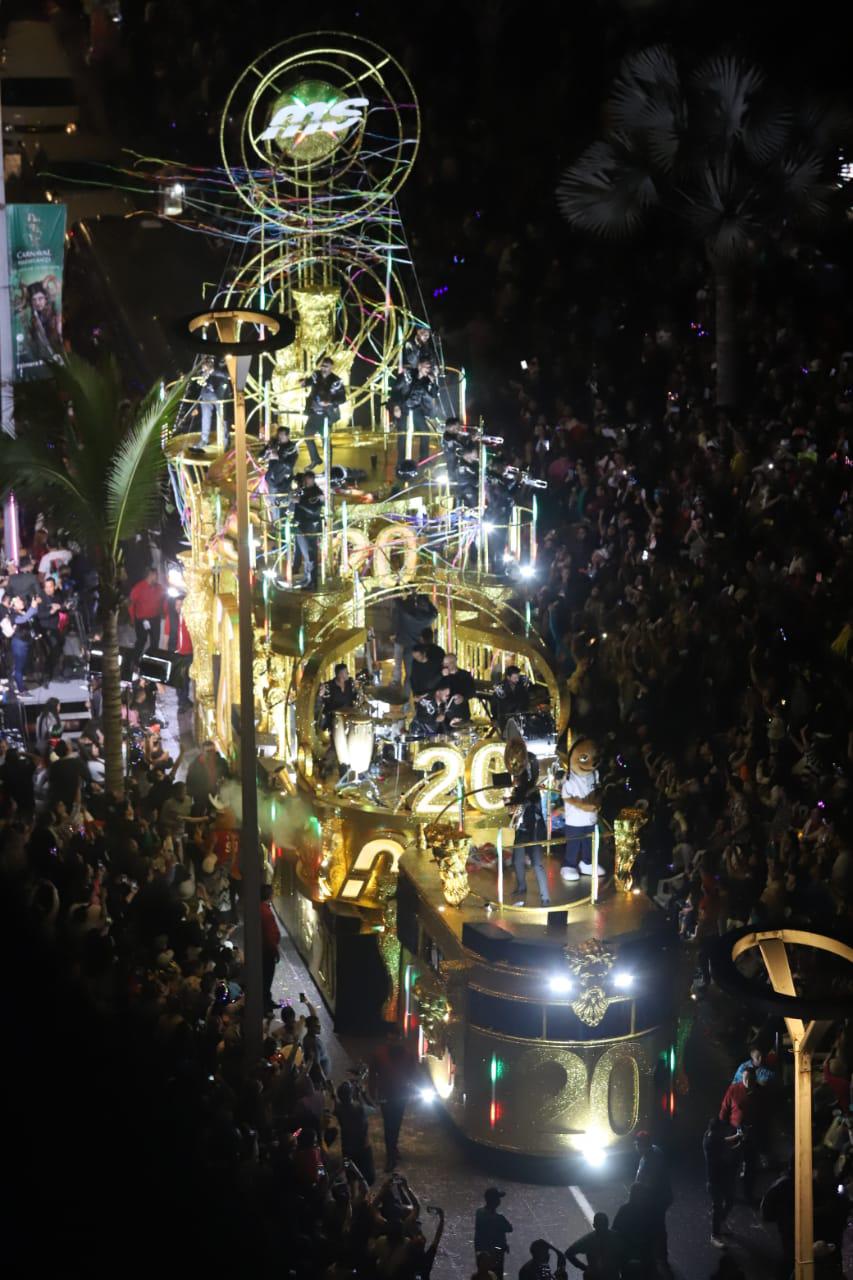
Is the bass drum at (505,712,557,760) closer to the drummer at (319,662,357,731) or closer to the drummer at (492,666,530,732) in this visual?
the drummer at (492,666,530,732)

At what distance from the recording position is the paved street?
13.3 meters

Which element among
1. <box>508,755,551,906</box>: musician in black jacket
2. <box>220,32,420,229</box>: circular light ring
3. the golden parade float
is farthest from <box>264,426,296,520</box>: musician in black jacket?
<box>508,755,551,906</box>: musician in black jacket

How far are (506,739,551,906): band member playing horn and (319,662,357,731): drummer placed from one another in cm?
208

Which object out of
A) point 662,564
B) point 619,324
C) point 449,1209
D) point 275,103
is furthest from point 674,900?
point 619,324

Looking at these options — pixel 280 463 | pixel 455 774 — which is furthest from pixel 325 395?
pixel 455 774

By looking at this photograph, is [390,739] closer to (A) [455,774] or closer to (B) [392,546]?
(A) [455,774]

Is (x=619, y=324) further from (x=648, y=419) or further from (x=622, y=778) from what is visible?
(x=622, y=778)

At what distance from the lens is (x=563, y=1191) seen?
1429 centimetres

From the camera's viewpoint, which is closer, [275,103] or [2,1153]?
[2,1153]

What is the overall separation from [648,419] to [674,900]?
39.0 ft

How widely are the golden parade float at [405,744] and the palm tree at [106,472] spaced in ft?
5.24

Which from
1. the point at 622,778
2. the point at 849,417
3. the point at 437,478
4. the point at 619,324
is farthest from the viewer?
the point at 619,324

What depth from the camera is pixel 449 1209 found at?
1405 cm

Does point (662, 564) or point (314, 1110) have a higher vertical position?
point (662, 564)
